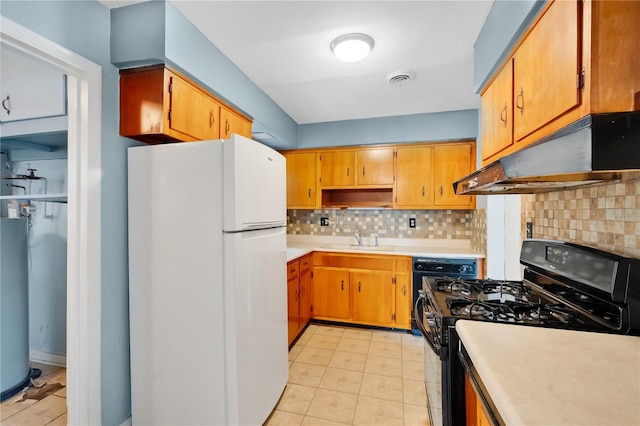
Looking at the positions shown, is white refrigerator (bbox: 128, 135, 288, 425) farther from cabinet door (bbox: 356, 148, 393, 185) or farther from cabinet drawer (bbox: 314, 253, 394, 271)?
cabinet door (bbox: 356, 148, 393, 185)

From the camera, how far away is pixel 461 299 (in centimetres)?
132

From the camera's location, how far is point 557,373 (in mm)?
688

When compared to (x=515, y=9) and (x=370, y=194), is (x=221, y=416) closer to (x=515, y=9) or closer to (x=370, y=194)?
(x=515, y=9)

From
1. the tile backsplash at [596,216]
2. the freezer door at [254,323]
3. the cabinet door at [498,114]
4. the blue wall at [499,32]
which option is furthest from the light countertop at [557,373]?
the blue wall at [499,32]

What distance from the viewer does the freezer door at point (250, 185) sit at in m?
1.45

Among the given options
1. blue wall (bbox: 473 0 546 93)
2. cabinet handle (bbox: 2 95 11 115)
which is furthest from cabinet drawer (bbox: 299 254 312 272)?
cabinet handle (bbox: 2 95 11 115)

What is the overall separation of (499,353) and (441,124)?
107 inches

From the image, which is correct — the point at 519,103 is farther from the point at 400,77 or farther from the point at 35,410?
the point at 35,410

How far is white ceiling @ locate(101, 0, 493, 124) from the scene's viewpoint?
1.50m

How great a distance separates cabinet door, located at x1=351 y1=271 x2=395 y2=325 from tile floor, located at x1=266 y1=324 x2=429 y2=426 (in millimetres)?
165

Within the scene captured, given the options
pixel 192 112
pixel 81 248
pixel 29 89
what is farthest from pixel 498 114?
pixel 29 89

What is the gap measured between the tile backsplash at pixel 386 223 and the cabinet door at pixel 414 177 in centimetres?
30

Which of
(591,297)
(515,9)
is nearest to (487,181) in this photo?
(591,297)

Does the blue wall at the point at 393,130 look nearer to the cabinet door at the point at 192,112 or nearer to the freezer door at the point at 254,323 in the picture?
the cabinet door at the point at 192,112
